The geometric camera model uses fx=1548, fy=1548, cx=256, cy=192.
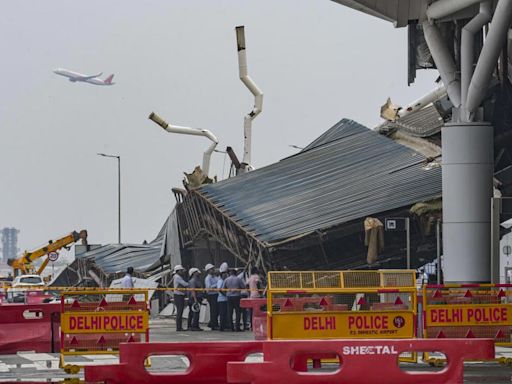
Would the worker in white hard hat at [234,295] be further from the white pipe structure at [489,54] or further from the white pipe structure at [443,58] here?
the white pipe structure at [489,54]

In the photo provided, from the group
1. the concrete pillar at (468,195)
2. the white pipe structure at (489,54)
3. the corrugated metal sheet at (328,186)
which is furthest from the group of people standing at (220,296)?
the white pipe structure at (489,54)

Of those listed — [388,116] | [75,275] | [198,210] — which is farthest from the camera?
[75,275]

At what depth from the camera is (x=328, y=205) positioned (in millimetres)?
43406

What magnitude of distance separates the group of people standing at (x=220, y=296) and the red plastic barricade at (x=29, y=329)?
41.9ft

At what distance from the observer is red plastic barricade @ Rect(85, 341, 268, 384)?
36.2 ft

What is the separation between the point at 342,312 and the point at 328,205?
22.1m

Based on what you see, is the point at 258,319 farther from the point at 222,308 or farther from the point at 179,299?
the point at 179,299

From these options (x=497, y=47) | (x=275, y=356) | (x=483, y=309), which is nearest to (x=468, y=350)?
(x=275, y=356)

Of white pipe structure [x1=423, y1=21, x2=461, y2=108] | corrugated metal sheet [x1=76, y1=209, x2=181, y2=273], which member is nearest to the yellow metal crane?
corrugated metal sheet [x1=76, y1=209, x2=181, y2=273]

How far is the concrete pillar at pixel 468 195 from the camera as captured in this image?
1182 inches

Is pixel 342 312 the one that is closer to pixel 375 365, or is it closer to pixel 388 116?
pixel 375 365

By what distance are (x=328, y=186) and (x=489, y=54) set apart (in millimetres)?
17514

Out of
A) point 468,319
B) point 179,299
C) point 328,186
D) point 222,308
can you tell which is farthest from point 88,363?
point 328,186

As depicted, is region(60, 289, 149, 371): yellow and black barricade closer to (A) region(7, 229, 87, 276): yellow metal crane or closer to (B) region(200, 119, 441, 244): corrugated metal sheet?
(B) region(200, 119, 441, 244): corrugated metal sheet
